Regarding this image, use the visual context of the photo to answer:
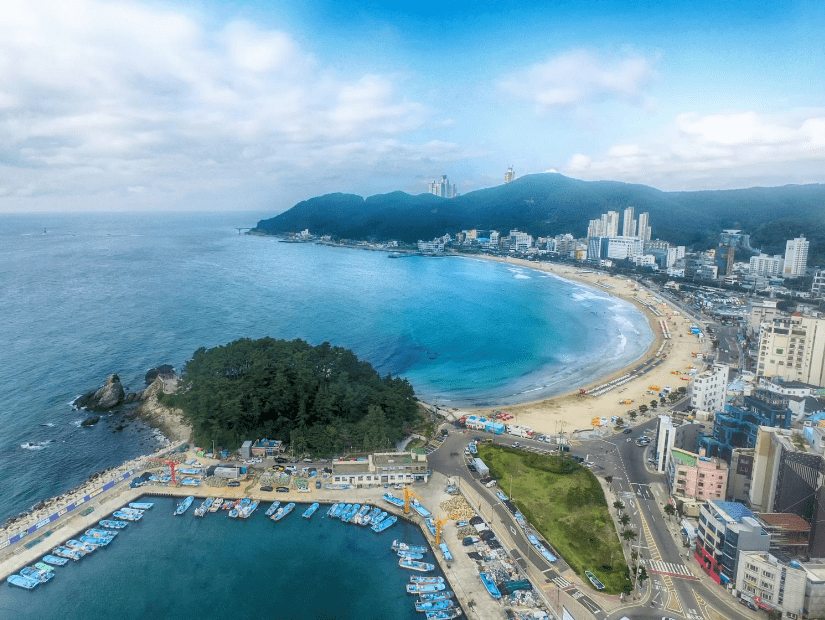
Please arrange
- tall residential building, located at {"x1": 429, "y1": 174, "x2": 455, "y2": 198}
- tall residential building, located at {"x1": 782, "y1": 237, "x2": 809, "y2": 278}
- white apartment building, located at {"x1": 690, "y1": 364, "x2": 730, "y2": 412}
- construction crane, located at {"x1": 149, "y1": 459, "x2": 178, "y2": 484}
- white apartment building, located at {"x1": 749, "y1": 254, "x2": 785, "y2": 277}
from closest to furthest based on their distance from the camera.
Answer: construction crane, located at {"x1": 149, "y1": 459, "x2": 178, "y2": 484} → white apartment building, located at {"x1": 690, "y1": 364, "x2": 730, "y2": 412} → tall residential building, located at {"x1": 782, "y1": 237, "x2": 809, "y2": 278} → white apartment building, located at {"x1": 749, "y1": 254, "x2": 785, "y2": 277} → tall residential building, located at {"x1": 429, "y1": 174, "x2": 455, "y2": 198}

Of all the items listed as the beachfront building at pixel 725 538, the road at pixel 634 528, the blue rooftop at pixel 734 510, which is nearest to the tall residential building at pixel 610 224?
the road at pixel 634 528

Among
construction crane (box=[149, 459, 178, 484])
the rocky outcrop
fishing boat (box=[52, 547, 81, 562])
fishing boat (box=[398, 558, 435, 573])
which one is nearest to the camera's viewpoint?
fishing boat (box=[398, 558, 435, 573])

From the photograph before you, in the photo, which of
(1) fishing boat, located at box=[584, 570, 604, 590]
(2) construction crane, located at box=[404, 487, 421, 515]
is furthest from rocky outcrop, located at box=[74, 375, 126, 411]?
(1) fishing boat, located at box=[584, 570, 604, 590]

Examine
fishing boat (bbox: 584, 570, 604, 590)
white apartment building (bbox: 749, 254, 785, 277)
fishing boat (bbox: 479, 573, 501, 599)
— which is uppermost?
white apartment building (bbox: 749, 254, 785, 277)

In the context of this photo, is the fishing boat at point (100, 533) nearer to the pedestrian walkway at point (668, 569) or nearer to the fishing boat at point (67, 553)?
the fishing boat at point (67, 553)

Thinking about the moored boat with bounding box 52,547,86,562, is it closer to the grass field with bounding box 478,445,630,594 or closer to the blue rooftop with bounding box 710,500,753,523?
the grass field with bounding box 478,445,630,594

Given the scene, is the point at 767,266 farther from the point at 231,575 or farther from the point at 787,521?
the point at 231,575

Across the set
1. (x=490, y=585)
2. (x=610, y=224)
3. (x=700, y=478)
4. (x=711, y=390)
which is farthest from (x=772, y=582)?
(x=610, y=224)

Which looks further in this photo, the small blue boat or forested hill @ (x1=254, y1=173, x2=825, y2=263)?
forested hill @ (x1=254, y1=173, x2=825, y2=263)
